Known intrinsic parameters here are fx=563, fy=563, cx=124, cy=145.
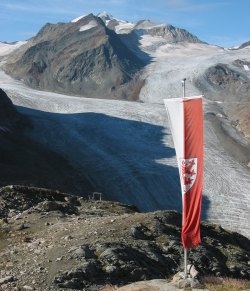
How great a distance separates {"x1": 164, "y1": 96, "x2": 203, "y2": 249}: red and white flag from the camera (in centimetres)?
883

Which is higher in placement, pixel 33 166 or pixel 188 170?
pixel 188 170

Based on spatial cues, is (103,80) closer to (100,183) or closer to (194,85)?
(194,85)

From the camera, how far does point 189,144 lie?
8.93 m

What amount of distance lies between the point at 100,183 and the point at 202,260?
3168 cm

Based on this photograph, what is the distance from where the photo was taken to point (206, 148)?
55.5 m

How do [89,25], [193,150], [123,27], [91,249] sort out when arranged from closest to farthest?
[193,150], [91,249], [89,25], [123,27]

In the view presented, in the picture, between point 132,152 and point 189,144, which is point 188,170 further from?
point 132,152

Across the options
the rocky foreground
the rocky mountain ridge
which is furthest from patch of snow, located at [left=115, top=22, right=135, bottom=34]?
the rocky foreground

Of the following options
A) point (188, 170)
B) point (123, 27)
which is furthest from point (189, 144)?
point (123, 27)

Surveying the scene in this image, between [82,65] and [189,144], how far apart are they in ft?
325

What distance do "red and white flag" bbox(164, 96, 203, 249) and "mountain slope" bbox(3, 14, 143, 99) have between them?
83428 millimetres

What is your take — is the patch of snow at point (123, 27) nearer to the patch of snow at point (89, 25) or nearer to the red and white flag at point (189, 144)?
the patch of snow at point (89, 25)

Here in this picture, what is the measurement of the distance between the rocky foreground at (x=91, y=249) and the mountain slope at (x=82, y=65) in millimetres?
76545

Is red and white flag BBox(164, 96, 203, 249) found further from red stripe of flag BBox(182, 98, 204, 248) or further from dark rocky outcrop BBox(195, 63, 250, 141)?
dark rocky outcrop BBox(195, 63, 250, 141)
